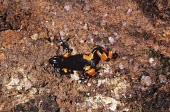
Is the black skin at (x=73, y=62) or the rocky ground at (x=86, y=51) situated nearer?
the rocky ground at (x=86, y=51)

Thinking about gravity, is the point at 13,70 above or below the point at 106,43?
below

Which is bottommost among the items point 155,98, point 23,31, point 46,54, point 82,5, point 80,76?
→ point 155,98

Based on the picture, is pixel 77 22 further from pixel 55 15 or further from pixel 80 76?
pixel 80 76

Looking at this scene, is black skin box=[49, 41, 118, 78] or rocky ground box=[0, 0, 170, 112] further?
black skin box=[49, 41, 118, 78]

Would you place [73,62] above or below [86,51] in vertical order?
below

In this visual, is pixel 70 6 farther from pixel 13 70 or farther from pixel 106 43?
pixel 13 70

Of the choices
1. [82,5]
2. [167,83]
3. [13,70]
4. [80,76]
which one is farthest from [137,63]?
[13,70]

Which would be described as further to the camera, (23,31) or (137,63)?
(23,31)
